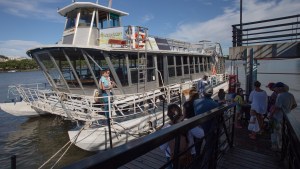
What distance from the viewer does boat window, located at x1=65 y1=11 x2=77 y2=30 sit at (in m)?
10.9

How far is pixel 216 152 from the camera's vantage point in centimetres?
387

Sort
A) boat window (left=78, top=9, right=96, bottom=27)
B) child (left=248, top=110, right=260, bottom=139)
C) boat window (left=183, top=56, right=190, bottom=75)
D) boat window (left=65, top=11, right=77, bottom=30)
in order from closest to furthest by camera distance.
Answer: child (left=248, top=110, right=260, bottom=139)
boat window (left=78, top=9, right=96, bottom=27)
boat window (left=65, top=11, right=77, bottom=30)
boat window (left=183, top=56, right=190, bottom=75)

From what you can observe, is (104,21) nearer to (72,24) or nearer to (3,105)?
(72,24)

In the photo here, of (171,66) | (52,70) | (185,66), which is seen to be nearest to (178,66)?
(171,66)

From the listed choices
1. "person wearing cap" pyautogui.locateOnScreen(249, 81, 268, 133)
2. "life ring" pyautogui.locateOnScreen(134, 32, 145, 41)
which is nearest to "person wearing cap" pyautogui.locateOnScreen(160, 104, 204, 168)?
"person wearing cap" pyautogui.locateOnScreen(249, 81, 268, 133)

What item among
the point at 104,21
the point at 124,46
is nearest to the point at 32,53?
the point at 104,21

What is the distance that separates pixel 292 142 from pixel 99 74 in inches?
311

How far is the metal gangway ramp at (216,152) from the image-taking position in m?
1.34

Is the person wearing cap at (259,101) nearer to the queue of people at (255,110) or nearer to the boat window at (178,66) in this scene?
the queue of people at (255,110)

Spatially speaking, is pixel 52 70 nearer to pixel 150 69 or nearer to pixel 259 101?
pixel 150 69

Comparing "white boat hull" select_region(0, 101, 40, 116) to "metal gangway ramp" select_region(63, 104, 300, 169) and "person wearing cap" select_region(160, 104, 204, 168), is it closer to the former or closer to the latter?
"metal gangway ramp" select_region(63, 104, 300, 169)

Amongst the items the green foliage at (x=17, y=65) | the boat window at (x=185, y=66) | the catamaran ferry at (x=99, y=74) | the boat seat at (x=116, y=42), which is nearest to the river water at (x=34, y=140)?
the catamaran ferry at (x=99, y=74)

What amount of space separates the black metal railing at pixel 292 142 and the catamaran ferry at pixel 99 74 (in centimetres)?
531

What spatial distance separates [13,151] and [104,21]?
7.43m
